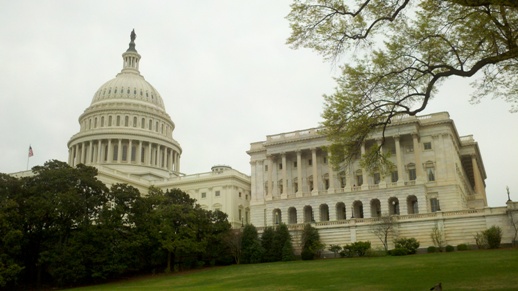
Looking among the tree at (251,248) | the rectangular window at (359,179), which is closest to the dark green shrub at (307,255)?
the tree at (251,248)

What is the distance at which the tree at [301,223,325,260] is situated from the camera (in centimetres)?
5638

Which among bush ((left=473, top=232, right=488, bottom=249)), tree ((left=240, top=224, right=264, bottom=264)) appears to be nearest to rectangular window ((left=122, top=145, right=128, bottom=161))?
tree ((left=240, top=224, right=264, bottom=264))

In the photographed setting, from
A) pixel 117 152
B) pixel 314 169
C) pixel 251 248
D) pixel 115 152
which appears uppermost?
pixel 115 152

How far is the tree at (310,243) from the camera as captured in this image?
56.4 metres

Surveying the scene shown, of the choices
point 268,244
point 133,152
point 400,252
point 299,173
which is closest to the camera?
point 400,252

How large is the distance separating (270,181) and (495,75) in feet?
228

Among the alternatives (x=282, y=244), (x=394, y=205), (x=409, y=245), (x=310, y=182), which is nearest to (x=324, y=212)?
(x=310, y=182)

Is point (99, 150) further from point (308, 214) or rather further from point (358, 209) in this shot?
point (358, 209)

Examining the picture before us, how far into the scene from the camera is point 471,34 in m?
19.4

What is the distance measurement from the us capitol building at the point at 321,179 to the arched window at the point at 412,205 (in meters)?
0.16

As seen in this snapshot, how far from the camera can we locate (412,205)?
260 feet

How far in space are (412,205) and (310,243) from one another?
26.7 m

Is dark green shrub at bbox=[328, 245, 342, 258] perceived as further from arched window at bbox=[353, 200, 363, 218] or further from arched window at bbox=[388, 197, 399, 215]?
arched window at bbox=[353, 200, 363, 218]

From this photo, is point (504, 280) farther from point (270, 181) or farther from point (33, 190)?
point (270, 181)
